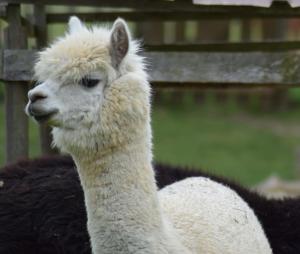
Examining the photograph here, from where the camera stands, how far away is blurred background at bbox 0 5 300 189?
500 inches

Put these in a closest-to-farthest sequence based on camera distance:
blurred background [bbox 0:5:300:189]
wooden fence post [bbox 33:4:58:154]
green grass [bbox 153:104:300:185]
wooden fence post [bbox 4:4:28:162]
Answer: wooden fence post [bbox 4:4:28:162]
wooden fence post [bbox 33:4:58:154]
green grass [bbox 153:104:300:185]
blurred background [bbox 0:5:300:189]

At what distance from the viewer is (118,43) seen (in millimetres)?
4012

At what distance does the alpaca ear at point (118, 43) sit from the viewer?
13.1 feet

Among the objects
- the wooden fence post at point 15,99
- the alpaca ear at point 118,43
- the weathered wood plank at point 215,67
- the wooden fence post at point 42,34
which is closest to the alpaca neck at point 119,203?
the alpaca ear at point 118,43

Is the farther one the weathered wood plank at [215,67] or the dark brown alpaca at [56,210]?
the weathered wood plank at [215,67]

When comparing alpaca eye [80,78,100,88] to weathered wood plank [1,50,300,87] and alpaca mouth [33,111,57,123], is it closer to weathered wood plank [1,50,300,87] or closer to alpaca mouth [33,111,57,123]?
alpaca mouth [33,111,57,123]

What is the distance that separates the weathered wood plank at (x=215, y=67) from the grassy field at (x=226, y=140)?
5.14m

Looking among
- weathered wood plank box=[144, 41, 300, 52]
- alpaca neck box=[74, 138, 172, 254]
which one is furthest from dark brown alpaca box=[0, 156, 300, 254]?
weathered wood plank box=[144, 41, 300, 52]

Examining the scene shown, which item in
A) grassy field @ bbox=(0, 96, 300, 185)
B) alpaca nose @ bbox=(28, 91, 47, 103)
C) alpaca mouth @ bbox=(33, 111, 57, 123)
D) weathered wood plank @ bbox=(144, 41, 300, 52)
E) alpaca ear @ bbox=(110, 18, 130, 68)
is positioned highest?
alpaca ear @ bbox=(110, 18, 130, 68)

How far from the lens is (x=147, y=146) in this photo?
4.06 m

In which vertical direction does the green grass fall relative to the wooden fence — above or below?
below

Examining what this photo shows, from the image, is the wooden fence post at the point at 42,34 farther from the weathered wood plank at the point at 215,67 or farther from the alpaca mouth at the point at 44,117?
the alpaca mouth at the point at 44,117

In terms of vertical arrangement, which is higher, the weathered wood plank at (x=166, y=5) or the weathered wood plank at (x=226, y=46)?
the weathered wood plank at (x=166, y=5)

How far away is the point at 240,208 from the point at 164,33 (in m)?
11.4
